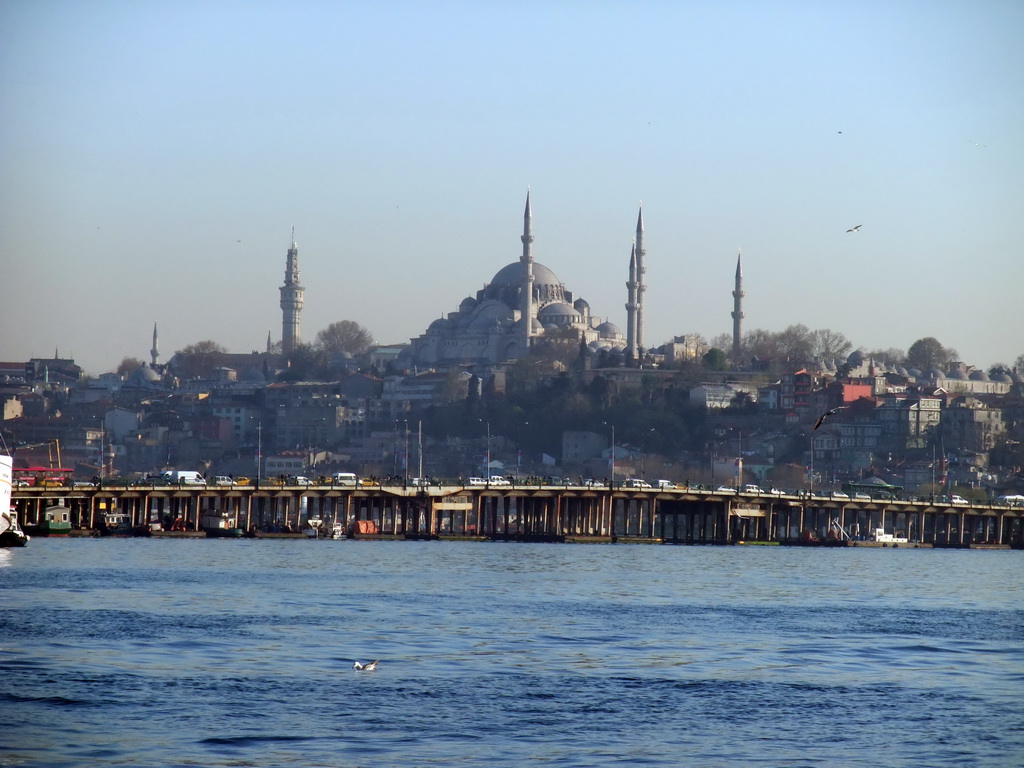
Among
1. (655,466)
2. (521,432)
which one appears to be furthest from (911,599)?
(521,432)

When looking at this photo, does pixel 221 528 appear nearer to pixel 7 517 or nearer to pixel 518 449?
pixel 7 517

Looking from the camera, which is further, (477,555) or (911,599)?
(477,555)

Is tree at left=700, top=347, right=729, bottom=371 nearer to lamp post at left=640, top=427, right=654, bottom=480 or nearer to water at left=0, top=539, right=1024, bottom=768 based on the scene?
lamp post at left=640, top=427, right=654, bottom=480

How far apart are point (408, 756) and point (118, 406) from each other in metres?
162

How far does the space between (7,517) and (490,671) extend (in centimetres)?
3276

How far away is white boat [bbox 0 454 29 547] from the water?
623 cm

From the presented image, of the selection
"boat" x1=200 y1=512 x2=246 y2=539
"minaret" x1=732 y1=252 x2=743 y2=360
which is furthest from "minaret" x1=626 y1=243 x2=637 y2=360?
Result: "boat" x1=200 y1=512 x2=246 y2=539

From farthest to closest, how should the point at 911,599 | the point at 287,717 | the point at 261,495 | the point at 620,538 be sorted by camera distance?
1. the point at 620,538
2. the point at 261,495
3. the point at 911,599
4. the point at 287,717

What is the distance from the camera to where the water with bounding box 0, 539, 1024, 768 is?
24.3 meters

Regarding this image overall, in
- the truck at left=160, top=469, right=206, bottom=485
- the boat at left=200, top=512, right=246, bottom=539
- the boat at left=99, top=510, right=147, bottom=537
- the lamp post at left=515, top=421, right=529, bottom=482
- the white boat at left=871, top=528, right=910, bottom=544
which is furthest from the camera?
the lamp post at left=515, top=421, right=529, bottom=482

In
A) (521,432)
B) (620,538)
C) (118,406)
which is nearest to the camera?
(620,538)

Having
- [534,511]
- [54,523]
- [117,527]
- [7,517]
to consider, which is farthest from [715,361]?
[7,517]

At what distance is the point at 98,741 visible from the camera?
23.8 metres

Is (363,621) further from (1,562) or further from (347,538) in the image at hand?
(347,538)
